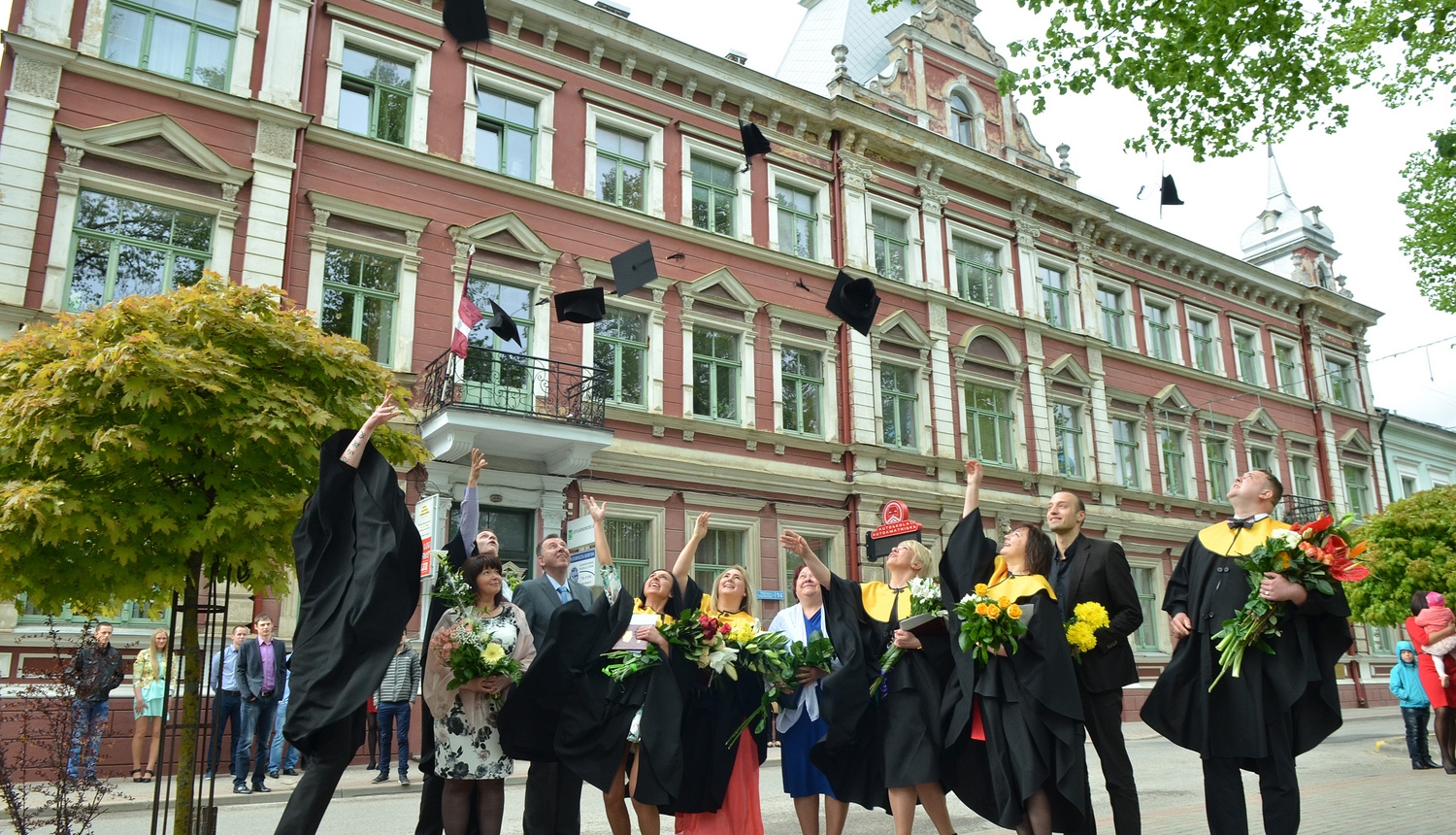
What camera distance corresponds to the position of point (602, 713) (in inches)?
257

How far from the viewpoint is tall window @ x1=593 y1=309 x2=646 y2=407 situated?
1850cm

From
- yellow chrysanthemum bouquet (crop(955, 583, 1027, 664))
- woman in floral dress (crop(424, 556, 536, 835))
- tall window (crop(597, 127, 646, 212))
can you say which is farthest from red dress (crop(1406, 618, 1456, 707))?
tall window (crop(597, 127, 646, 212))

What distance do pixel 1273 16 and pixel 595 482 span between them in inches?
467

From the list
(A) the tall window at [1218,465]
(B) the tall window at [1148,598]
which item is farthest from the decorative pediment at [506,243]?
(A) the tall window at [1218,465]

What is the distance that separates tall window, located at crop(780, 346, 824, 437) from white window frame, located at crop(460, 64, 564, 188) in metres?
6.07

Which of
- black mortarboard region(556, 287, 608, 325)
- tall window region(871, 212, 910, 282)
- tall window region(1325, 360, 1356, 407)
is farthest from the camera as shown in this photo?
tall window region(1325, 360, 1356, 407)

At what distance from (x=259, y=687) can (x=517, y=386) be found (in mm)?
6846

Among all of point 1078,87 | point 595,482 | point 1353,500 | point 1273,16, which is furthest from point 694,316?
point 1353,500

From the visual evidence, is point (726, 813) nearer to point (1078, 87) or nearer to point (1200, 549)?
point (1200, 549)

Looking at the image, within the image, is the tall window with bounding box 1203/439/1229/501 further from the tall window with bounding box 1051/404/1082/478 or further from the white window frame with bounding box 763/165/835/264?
the white window frame with bounding box 763/165/835/264

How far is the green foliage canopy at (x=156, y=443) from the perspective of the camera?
274 inches

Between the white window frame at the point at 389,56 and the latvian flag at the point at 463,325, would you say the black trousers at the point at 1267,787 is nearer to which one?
the latvian flag at the point at 463,325

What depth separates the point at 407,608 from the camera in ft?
18.6

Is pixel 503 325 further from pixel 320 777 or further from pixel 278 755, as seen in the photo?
pixel 320 777
